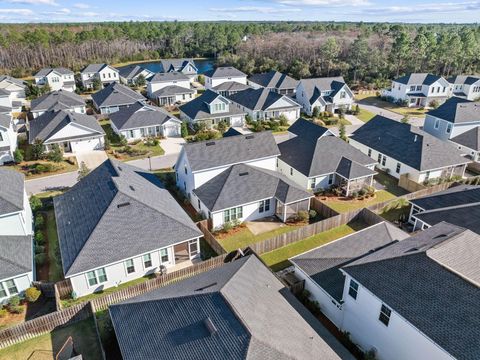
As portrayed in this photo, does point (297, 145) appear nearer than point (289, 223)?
No

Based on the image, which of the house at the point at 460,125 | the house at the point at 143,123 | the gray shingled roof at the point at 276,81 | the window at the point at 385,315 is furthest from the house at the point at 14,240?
the gray shingled roof at the point at 276,81

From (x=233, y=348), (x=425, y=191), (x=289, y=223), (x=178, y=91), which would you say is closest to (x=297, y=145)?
(x=289, y=223)

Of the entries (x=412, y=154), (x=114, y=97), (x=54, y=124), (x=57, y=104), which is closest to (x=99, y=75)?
(x=114, y=97)

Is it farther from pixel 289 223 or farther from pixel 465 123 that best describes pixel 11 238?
pixel 465 123

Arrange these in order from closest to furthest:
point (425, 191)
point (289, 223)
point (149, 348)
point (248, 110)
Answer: point (149, 348), point (289, 223), point (425, 191), point (248, 110)

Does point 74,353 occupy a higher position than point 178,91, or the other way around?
point 178,91

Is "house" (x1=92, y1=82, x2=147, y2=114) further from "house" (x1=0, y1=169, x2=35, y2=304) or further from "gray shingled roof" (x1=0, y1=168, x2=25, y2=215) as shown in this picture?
"house" (x1=0, y1=169, x2=35, y2=304)

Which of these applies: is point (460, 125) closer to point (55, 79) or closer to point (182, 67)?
point (182, 67)
